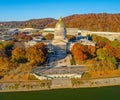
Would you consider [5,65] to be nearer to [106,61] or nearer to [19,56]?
[19,56]

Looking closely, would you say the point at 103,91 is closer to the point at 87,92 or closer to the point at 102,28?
the point at 87,92

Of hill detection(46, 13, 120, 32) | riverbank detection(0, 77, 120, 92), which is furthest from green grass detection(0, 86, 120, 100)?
hill detection(46, 13, 120, 32)

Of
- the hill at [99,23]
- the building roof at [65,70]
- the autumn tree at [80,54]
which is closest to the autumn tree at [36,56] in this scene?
the building roof at [65,70]

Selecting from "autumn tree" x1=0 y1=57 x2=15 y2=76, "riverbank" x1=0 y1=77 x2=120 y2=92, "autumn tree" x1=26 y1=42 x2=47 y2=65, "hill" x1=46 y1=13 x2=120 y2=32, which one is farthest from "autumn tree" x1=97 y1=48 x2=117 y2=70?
"hill" x1=46 y1=13 x2=120 y2=32

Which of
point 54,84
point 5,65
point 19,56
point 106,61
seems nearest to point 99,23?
point 106,61

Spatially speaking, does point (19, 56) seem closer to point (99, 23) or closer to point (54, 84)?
point (54, 84)

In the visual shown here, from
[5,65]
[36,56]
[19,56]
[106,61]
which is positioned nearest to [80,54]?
[106,61]

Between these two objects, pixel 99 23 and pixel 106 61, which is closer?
pixel 106 61

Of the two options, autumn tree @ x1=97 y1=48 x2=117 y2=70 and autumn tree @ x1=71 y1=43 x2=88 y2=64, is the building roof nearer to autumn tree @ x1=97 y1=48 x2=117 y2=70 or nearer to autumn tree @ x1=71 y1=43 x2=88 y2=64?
autumn tree @ x1=71 y1=43 x2=88 y2=64

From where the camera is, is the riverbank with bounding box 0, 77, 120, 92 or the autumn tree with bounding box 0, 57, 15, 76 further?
the autumn tree with bounding box 0, 57, 15, 76

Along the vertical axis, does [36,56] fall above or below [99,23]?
below

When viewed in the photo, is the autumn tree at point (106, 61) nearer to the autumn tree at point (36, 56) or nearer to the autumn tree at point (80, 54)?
the autumn tree at point (80, 54)

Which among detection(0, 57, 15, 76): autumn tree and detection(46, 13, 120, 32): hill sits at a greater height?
detection(46, 13, 120, 32): hill
